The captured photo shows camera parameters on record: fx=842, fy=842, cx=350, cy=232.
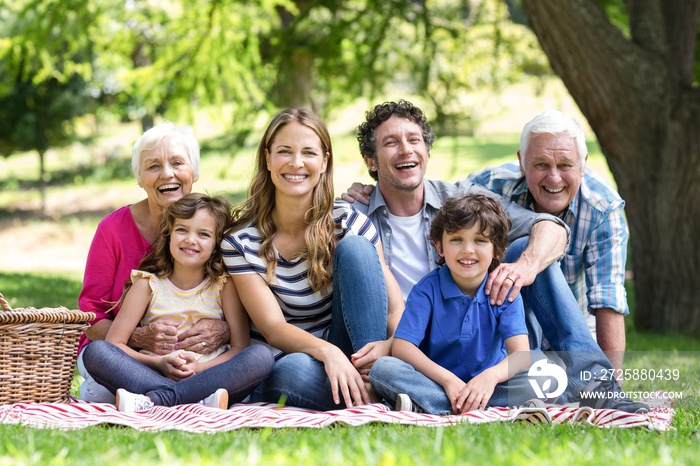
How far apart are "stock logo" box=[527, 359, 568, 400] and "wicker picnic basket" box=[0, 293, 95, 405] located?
1.88m

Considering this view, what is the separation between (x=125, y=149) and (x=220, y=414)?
21793 millimetres

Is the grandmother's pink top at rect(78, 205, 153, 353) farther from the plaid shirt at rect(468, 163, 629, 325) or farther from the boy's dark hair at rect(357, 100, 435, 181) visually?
the plaid shirt at rect(468, 163, 629, 325)

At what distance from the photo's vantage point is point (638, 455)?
7.65 ft

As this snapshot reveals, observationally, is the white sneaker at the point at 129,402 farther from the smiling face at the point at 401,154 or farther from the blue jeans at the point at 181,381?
the smiling face at the point at 401,154

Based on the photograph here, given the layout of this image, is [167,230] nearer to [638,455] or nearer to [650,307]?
[638,455]

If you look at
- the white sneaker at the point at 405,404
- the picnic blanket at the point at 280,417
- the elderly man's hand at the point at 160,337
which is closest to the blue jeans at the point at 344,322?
the picnic blanket at the point at 280,417

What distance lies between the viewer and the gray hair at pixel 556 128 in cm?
409

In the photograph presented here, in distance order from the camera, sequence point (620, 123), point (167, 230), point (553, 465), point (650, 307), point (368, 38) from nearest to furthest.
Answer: point (553, 465) → point (167, 230) → point (620, 123) → point (650, 307) → point (368, 38)

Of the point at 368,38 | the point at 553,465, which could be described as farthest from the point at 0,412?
the point at 368,38

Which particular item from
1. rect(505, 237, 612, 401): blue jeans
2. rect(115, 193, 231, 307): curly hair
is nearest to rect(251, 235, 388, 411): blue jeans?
rect(115, 193, 231, 307): curly hair

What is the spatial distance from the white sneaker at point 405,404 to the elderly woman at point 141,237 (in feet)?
2.98

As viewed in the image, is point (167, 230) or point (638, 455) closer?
point (638, 455)

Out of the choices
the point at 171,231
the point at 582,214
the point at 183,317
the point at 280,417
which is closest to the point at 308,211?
the point at 171,231

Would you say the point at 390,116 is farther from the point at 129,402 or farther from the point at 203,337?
the point at 129,402
